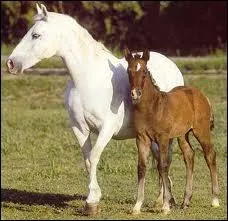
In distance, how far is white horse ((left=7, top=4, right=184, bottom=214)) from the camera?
9.74 metres

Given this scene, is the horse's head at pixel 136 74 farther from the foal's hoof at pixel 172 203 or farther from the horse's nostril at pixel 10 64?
the foal's hoof at pixel 172 203

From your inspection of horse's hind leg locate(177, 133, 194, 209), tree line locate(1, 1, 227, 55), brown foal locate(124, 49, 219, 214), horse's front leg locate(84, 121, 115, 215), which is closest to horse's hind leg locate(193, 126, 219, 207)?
brown foal locate(124, 49, 219, 214)

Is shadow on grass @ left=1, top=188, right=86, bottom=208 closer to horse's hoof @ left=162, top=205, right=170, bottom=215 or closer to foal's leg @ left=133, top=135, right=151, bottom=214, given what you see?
foal's leg @ left=133, top=135, right=151, bottom=214

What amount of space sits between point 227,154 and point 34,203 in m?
5.88

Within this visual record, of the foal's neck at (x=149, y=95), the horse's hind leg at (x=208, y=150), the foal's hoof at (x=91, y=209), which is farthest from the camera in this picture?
the horse's hind leg at (x=208, y=150)

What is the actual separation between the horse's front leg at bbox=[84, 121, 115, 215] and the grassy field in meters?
0.13

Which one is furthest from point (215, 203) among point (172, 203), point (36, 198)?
point (36, 198)

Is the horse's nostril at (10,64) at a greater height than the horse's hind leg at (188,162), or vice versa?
the horse's nostril at (10,64)

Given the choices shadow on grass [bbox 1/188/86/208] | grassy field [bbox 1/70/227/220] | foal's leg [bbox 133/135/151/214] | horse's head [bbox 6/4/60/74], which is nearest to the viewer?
foal's leg [bbox 133/135/151/214]

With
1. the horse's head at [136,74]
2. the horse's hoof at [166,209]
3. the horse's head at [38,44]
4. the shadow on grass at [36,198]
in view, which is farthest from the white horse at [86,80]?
the shadow on grass at [36,198]

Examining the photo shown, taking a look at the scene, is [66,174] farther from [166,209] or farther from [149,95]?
[149,95]

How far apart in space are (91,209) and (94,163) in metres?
0.52

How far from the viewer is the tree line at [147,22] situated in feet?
123

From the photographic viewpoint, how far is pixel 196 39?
39688mm
